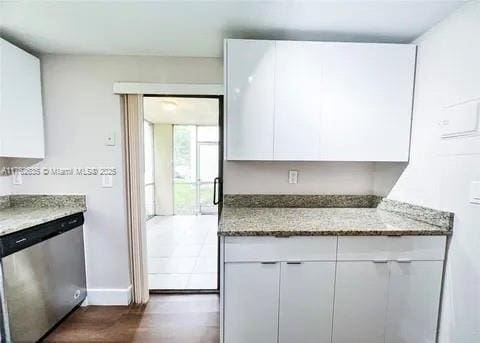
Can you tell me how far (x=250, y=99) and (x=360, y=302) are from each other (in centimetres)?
153

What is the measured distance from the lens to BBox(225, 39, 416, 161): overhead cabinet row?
4.94 feet

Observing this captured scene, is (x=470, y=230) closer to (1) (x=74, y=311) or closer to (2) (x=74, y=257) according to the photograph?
(2) (x=74, y=257)

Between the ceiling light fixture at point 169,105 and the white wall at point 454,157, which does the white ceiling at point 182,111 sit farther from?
the white wall at point 454,157

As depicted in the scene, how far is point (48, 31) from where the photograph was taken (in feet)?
4.96

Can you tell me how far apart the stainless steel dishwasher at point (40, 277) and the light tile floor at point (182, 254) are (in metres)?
0.77

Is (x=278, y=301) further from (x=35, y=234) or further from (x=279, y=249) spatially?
(x=35, y=234)

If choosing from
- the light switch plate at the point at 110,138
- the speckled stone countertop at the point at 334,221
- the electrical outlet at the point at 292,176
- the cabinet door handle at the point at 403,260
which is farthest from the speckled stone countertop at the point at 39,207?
the cabinet door handle at the point at 403,260

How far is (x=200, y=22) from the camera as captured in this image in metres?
1.39

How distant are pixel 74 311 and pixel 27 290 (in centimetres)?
66

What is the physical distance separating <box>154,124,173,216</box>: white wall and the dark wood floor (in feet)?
11.3

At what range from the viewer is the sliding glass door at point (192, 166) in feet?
17.5

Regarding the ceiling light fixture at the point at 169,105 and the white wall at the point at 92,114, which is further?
the ceiling light fixture at the point at 169,105

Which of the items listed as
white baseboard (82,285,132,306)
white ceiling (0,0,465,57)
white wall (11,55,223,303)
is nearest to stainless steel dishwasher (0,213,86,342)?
white baseboard (82,285,132,306)

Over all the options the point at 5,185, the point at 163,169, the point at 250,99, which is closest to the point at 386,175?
the point at 250,99
